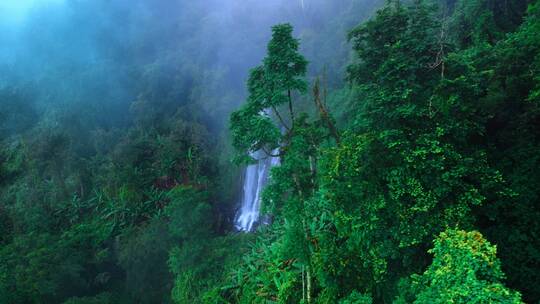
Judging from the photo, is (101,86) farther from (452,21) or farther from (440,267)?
(440,267)

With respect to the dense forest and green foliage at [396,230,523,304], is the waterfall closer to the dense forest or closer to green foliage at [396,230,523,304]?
the dense forest

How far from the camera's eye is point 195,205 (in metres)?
14.9

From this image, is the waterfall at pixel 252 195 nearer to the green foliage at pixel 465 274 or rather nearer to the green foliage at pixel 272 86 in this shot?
the green foliage at pixel 272 86

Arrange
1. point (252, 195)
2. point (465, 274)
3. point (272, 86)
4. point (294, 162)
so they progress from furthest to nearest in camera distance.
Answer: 1. point (252, 195)
2. point (272, 86)
3. point (294, 162)
4. point (465, 274)

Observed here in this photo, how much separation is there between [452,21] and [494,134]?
263 inches

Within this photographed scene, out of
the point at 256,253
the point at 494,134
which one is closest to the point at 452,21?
the point at 494,134

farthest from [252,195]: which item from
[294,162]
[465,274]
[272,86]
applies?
[465,274]

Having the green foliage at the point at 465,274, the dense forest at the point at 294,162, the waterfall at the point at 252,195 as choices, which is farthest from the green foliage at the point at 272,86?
the waterfall at the point at 252,195

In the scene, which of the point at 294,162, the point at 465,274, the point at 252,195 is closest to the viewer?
the point at 465,274

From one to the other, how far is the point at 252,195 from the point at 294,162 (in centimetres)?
1268

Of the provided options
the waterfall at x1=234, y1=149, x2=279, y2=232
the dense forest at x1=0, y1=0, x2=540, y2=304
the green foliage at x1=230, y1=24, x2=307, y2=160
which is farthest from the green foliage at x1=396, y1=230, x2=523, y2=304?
the waterfall at x1=234, y1=149, x2=279, y2=232

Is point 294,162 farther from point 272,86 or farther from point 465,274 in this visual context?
point 465,274

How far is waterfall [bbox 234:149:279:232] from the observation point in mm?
19312

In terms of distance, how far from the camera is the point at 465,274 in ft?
17.1
